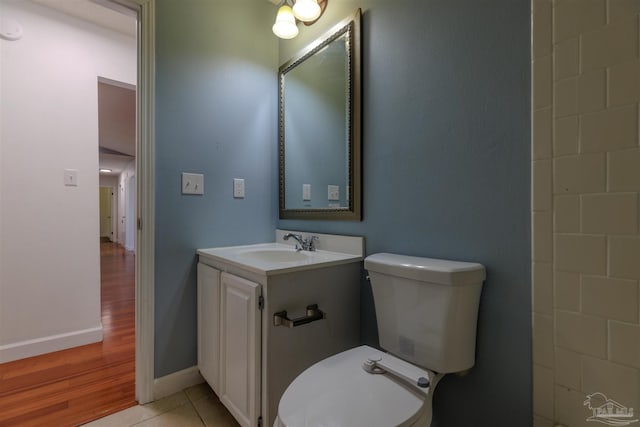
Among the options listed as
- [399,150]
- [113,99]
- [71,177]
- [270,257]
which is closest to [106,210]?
[113,99]

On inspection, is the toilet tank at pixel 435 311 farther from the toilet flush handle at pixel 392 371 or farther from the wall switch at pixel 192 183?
the wall switch at pixel 192 183

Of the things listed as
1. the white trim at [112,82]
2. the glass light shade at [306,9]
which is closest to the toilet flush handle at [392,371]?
the glass light shade at [306,9]

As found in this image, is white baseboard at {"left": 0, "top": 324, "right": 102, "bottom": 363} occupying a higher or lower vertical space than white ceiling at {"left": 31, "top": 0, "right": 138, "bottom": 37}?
lower

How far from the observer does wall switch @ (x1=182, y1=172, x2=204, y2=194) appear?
1.57 m

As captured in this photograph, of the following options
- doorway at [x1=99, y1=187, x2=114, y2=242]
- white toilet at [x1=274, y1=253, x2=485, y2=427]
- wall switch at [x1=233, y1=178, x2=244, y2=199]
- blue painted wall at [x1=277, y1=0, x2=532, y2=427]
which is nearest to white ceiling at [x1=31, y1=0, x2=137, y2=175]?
wall switch at [x1=233, y1=178, x2=244, y2=199]

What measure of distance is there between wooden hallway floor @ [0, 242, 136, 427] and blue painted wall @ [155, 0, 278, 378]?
308 mm

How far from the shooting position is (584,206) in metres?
0.77

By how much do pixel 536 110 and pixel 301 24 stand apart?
146 cm

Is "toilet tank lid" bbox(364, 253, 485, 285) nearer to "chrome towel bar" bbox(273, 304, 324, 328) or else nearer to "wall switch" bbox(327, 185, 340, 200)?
"chrome towel bar" bbox(273, 304, 324, 328)

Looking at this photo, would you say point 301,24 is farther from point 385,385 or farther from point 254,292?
point 385,385

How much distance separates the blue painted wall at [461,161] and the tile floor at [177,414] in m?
0.82

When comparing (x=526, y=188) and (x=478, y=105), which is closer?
(x=526, y=188)

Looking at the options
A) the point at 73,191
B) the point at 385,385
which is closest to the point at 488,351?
the point at 385,385

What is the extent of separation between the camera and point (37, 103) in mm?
1924
